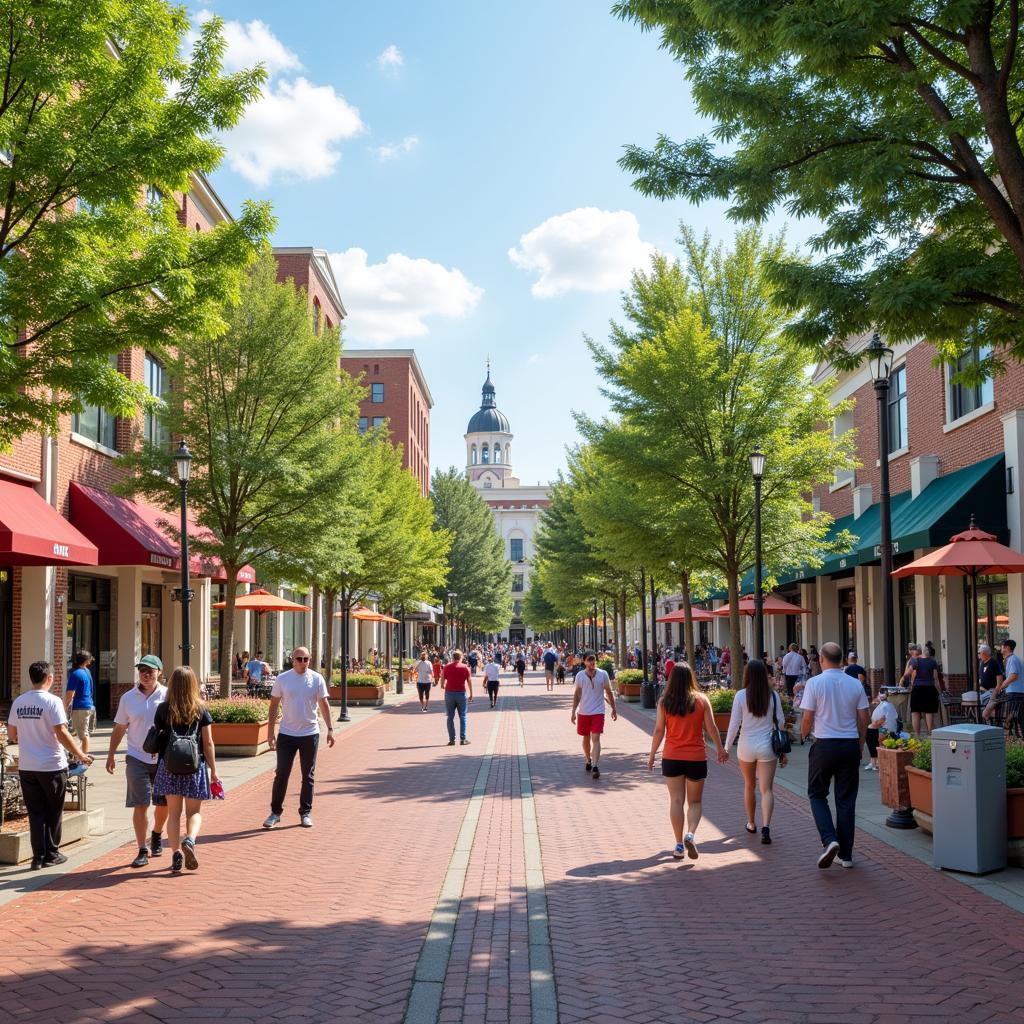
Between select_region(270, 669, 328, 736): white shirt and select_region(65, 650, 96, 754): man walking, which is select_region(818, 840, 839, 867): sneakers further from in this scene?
select_region(65, 650, 96, 754): man walking

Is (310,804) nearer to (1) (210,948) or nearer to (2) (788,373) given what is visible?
(1) (210,948)

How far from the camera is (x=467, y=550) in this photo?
72.9 m

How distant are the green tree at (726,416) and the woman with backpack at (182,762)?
12817 mm

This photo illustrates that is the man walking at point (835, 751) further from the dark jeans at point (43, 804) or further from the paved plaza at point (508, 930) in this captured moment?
the dark jeans at point (43, 804)

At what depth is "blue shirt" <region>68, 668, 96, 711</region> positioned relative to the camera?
16.6 meters

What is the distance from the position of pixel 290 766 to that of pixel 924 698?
10.2 meters

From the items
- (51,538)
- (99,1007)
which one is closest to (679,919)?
(99,1007)

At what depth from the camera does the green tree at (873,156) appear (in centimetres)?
901

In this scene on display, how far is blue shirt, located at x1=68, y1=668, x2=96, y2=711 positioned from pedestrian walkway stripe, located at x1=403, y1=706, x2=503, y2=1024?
26.6ft

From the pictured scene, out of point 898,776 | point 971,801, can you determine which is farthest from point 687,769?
point 898,776

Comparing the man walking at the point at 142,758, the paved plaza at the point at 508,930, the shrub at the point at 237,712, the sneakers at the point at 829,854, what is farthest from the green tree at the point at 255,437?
the sneakers at the point at 829,854

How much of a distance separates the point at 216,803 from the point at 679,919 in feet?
24.2

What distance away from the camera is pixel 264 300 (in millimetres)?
21109

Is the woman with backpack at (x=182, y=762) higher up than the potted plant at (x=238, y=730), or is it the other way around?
the woman with backpack at (x=182, y=762)
